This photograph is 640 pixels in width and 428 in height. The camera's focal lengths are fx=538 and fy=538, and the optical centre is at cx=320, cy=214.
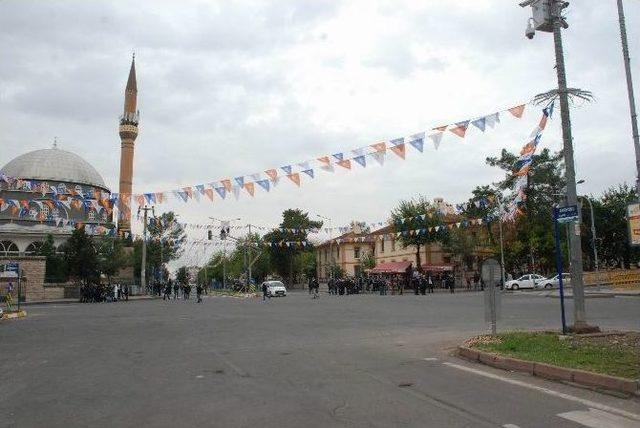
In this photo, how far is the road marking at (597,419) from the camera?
5.28m

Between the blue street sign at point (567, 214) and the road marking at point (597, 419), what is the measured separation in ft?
19.8

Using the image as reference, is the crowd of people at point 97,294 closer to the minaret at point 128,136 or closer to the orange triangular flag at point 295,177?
the minaret at point 128,136

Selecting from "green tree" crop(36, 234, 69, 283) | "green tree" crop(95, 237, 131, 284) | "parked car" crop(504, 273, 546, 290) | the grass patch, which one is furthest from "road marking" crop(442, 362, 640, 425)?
"green tree" crop(95, 237, 131, 284)

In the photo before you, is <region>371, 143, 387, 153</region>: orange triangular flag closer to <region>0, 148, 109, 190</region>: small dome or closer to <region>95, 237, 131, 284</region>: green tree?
<region>95, 237, 131, 284</region>: green tree

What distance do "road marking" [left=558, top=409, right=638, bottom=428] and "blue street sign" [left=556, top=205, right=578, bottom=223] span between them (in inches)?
238

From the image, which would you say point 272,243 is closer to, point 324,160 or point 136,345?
Result: point 324,160

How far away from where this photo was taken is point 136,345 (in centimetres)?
1224

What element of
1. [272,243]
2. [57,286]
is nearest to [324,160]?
[57,286]

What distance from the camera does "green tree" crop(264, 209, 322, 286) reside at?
76.8 meters

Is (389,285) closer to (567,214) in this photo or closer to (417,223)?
(417,223)

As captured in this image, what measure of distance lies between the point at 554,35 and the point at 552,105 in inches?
61.7

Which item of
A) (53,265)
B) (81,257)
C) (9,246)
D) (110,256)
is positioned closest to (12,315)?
(81,257)

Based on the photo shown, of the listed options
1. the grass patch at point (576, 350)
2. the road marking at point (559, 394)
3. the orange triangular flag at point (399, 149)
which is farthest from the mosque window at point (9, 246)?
the road marking at point (559, 394)

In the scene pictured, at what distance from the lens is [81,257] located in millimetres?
45844
